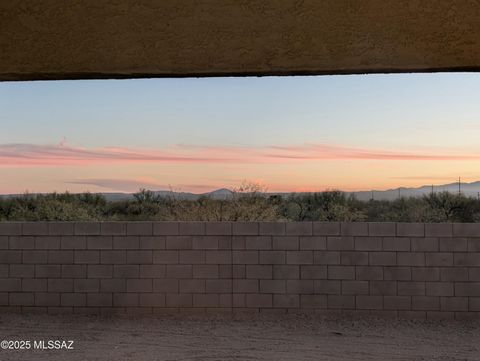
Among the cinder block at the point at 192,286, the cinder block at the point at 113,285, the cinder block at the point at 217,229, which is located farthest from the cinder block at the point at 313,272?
the cinder block at the point at 113,285

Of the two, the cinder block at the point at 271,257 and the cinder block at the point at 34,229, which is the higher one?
the cinder block at the point at 34,229

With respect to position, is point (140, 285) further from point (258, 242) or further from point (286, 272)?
point (286, 272)

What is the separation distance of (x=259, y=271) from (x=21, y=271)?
3.45 m

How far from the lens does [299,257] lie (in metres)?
8.09

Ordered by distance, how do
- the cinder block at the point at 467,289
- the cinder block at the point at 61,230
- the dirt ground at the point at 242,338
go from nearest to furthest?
1. the dirt ground at the point at 242,338
2. the cinder block at the point at 467,289
3. the cinder block at the point at 61,230

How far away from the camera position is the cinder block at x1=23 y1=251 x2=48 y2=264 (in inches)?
328

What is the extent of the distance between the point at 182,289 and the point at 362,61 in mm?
6163

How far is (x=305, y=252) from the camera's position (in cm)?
809

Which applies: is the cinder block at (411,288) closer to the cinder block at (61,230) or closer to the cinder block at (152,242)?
the cinder block at (152,242)

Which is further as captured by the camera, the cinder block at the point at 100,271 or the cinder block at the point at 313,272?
the cinder block at the point at 100,271

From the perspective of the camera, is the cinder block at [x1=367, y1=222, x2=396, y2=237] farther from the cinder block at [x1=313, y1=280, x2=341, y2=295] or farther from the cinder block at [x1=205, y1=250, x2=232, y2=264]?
the cinder block at [x1=205, y1=250, x2=232, y2=264]

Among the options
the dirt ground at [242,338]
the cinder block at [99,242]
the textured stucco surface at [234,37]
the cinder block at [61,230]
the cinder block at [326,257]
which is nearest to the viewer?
the textured stucco surface at [234,37]

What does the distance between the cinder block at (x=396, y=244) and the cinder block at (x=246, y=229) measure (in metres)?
1.80

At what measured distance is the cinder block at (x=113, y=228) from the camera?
27.1ft
